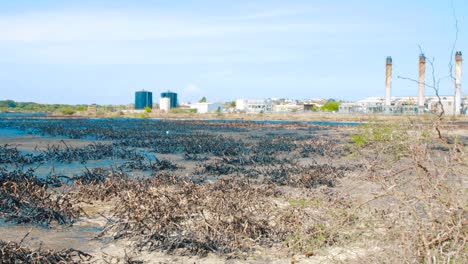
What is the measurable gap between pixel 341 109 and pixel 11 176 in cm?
11118

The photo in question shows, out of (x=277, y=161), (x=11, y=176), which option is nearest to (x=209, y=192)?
(x=11, y=176)

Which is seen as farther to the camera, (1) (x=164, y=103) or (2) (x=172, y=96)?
(2) (x=172, y=96)

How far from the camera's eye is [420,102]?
146 feet

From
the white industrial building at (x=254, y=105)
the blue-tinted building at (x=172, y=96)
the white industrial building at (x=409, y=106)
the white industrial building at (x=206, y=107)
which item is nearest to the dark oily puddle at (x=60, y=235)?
the white industrial building at (x=409, y=106)

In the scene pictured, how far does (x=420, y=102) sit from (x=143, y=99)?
99.1m

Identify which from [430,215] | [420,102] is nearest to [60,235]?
[430,215]

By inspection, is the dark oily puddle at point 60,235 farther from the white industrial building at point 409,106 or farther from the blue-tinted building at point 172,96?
the blue-tinted building at point 172,96

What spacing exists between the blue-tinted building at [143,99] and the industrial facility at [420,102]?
54.1 metres

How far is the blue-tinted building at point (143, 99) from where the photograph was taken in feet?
435

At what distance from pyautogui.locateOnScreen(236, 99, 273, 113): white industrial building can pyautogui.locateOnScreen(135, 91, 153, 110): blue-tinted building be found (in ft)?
84.9

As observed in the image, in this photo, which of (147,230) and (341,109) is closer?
(147,230)

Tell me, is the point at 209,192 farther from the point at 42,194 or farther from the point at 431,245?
the point at 431,245

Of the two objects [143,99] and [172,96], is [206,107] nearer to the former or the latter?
[172,96]

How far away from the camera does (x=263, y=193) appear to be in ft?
32.6
